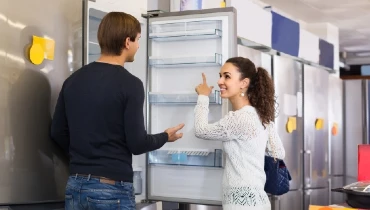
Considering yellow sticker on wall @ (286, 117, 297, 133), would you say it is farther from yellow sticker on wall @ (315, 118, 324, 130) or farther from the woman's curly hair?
the woman's curly hair

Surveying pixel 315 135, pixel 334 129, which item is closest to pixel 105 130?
pixel 315 135

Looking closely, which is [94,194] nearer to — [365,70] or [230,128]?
[230,128]

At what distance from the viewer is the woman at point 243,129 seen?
250cm

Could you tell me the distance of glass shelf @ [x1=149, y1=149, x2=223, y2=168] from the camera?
284 centimetres

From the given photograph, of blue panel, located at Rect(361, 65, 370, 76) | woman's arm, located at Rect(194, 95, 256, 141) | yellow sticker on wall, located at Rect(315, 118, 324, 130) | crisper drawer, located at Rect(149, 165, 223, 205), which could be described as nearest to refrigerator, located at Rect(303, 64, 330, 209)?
yellow sticker on wall, located at Rect(315, 118, 324, 130)

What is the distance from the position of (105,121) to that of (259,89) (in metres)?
0.85

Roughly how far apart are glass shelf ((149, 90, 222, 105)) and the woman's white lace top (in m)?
0.23

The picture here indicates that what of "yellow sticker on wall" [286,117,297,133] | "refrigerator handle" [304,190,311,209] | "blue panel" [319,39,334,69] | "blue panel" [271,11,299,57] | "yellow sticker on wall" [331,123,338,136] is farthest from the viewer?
"yellow sticker on wall" [331,123,338,136]

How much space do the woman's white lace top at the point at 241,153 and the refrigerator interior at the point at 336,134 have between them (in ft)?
13.7

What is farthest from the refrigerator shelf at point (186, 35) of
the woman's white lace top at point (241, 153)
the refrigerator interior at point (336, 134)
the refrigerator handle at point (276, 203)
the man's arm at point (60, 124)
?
the refrigerator interior at point (336, 134)

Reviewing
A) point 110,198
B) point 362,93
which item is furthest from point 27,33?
point 362,93

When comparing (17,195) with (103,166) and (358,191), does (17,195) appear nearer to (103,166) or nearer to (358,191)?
(103,166)

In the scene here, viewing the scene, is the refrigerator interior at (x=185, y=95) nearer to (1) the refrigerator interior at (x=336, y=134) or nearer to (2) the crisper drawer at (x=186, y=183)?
(2) the crisper drawer at (x=186, y=183)

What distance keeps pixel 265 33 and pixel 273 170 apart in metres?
1.80
